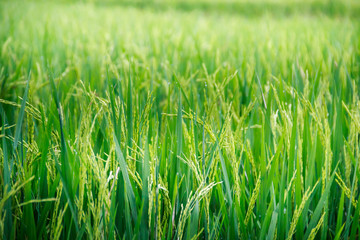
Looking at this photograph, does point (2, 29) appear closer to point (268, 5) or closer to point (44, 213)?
point (44, 213)

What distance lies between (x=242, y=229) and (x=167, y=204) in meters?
0.15

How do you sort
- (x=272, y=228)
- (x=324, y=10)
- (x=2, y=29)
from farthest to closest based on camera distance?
(x=324, y=10) < (x=2, y=29) < (x=272, y=228)

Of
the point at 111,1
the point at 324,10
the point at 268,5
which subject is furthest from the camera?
the point at 111,1

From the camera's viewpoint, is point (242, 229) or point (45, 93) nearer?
point (242, 229)

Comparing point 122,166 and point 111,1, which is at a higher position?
point 111,1

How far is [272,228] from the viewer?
56 cm

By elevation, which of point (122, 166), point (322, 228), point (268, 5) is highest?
point (268, 5)

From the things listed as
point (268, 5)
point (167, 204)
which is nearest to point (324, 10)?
point (268, 5)

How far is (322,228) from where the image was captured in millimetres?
610

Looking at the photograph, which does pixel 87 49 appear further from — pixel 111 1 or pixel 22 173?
pixel 111 1

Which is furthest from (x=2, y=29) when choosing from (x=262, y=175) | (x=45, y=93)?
(x=262, y=175)

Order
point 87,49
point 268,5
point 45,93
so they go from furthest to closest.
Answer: point 268,5 < point 87,49 < point 45,93

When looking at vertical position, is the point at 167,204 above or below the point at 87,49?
below

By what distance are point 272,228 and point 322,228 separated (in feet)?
0.40
